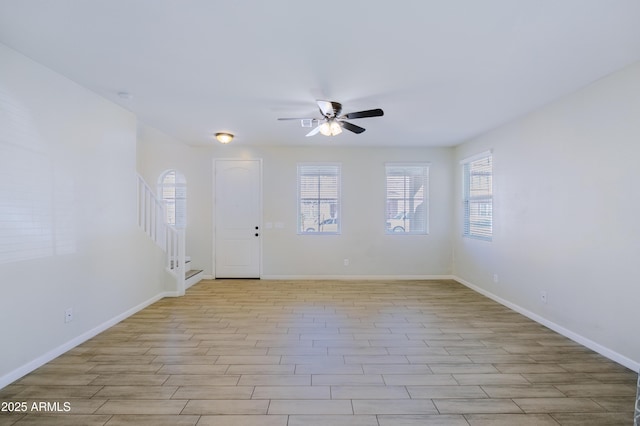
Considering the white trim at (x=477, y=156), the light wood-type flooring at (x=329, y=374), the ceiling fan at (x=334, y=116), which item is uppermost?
the ceiling fan at (x=334, y=116)

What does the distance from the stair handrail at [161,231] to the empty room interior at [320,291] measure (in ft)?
0.14

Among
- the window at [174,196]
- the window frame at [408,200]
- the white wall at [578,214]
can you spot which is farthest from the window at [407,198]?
the window at [174,196]

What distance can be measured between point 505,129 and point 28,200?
563cm

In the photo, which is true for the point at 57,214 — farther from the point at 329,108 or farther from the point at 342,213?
the point at 342,213

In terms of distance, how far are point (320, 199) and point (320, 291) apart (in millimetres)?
1877

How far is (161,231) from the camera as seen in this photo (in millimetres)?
4660

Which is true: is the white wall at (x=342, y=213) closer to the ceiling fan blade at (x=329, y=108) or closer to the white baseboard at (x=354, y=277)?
the white baseboard at (x=354, y=277)

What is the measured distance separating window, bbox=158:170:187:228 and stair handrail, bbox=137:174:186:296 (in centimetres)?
139

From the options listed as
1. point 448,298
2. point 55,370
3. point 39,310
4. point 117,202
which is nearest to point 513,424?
point 448,298

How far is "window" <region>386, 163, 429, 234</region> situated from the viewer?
607cm

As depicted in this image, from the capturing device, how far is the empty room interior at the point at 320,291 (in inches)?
80.7

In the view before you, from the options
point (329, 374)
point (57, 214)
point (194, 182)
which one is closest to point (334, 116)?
point (329, 374)

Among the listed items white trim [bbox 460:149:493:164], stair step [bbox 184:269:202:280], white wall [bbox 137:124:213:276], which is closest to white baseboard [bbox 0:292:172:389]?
stair step [bbox 184:269:202:280]

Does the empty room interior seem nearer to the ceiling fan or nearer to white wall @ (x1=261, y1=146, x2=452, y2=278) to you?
the ceiling fan
